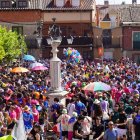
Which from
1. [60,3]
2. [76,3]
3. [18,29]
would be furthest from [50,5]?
[18,29]

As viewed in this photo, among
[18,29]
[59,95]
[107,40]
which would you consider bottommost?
[59,95]

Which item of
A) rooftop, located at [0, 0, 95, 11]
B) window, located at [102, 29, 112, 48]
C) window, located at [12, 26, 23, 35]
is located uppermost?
rooftop, located at [0, 0, 95, 11]

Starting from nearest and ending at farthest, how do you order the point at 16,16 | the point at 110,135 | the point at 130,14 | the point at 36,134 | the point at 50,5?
the point at 36,134 → the point at 110,135 → the point at 16,16 → the point at 50,5 → the point at 130,14

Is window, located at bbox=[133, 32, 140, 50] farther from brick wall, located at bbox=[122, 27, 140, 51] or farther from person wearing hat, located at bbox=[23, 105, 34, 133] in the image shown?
person wearing hat, located at bbox=[23, 105, 34, 133]

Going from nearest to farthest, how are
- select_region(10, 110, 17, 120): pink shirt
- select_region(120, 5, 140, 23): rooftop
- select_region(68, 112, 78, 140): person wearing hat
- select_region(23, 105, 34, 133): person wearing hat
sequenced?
select_region(68, 112, 78, 140): person wearing hat → select_region(23, 105, 34, 133): person wearing hat → select_region(10, 110, 17, 120): pink shirt → select_region(120, 5, 140, 23): rooftop

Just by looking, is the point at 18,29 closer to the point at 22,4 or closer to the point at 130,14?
the point at 22,4

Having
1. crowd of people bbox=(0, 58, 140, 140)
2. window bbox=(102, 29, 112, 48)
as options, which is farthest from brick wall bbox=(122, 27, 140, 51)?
crowd of people bbox=(0, 58, 140, 140)

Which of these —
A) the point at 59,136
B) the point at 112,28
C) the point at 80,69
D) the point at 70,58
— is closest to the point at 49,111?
the point at 59,136

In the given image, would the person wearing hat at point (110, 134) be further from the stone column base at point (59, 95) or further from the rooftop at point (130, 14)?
the rooftop at point (130, 14)

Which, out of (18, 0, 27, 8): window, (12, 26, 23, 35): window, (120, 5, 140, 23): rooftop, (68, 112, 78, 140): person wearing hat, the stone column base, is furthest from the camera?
(120, 5, 140, 23): rooftop

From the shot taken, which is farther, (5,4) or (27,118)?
(5,4)

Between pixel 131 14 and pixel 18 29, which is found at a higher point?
pixel 131 14

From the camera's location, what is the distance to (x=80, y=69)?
3753cm

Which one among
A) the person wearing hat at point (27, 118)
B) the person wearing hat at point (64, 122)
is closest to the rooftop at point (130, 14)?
the person wearing hat at point (27, 118)
